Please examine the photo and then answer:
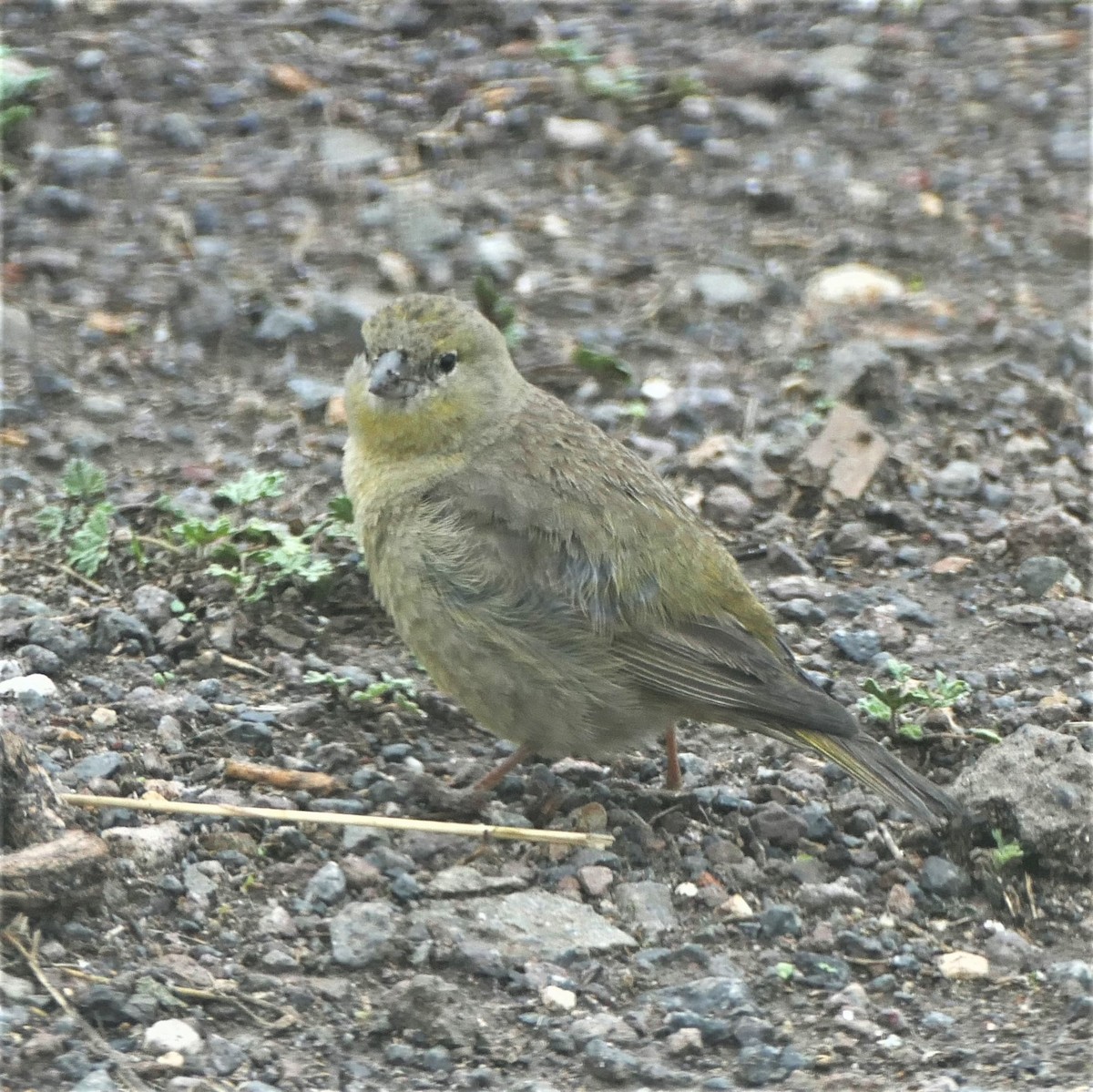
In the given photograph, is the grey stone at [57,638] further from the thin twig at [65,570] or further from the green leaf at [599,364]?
the green leaf at [599,364]

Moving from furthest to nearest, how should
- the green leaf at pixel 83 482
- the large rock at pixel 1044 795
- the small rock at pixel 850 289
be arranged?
the small rock at pixel 850 289 < the green leaf at pixel 83 482 < the large rock at pixel 1044 795

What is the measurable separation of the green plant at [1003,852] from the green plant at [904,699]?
58cm

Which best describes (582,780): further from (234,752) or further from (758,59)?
(758,59)

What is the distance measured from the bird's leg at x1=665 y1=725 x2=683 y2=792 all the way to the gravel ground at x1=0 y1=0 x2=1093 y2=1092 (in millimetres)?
60

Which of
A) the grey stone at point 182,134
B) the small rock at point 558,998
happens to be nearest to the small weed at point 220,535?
the small rock at point 558,998

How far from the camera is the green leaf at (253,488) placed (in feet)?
18.3

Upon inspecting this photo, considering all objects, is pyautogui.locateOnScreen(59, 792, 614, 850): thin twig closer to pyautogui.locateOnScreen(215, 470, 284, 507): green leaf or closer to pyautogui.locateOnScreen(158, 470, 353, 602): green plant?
pyautogui.locateOnScreen(158, 470, 353, 602): green plant

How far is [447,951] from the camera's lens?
4.10 m

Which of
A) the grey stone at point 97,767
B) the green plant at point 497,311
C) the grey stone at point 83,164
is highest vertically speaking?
the grey stone at point 83,164

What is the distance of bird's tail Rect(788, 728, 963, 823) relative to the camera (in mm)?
4508

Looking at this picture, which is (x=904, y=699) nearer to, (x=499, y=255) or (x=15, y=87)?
(x=499, y=255)

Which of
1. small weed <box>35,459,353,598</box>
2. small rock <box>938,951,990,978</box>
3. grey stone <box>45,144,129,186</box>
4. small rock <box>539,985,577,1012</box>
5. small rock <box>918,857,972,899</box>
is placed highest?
grey stone <box>45,144,129,186</box>

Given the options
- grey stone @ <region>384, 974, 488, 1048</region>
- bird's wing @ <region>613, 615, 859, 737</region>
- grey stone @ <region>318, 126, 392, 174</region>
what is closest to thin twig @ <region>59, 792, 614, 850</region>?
bird's wing @ <region>613, 615, 859, 737</region>

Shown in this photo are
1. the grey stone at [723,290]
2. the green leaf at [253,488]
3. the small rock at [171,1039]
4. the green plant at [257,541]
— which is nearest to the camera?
the small rock at [171,1039]
